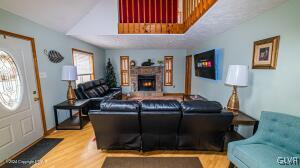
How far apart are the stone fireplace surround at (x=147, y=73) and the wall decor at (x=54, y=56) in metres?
3.80

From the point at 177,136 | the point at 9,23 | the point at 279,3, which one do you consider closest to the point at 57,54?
the point at 9,23

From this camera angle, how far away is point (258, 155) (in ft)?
5.21

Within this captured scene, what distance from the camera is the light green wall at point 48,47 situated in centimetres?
247

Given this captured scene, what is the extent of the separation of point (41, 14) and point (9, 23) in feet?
2.03

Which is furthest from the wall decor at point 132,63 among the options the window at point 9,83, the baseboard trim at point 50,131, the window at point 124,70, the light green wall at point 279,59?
the window at point 9,83

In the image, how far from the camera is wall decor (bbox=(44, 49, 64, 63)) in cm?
334

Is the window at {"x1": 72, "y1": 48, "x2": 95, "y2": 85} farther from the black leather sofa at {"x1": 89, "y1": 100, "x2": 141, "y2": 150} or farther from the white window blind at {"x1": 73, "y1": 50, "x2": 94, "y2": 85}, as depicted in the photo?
the black leather sofa at {"x1": 89, "y1": 100, "x2": 141, "y2": 150}

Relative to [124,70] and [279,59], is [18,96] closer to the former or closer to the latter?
[279,59]

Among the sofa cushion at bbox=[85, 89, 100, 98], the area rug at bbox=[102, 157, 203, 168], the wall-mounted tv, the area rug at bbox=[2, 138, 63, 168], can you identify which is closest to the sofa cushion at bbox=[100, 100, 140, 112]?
the area rug at bbox=[102, 157, 203, 168]

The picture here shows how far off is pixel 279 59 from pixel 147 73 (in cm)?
554

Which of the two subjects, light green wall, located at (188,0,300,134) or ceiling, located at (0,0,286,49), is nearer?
light green wall, located at (188,0,300,134)

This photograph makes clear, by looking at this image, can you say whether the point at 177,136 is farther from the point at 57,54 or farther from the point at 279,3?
the point at 57,54

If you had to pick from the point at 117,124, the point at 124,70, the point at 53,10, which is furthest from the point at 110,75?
the point at 117,124

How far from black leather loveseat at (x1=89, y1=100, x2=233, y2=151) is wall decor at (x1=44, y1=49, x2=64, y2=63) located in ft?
7.31
